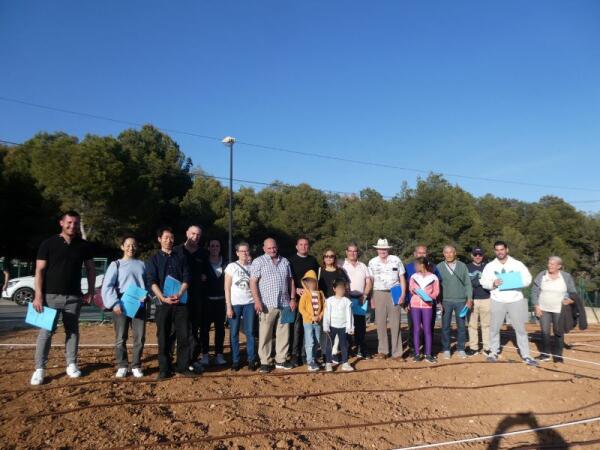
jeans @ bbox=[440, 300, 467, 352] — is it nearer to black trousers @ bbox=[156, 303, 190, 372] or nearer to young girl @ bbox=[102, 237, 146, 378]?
black trousers @ bbox=[156, 303, 190, 372]

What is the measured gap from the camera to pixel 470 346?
24.3ft

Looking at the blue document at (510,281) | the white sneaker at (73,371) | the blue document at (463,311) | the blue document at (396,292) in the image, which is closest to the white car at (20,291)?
the white sneaker at (73,371)

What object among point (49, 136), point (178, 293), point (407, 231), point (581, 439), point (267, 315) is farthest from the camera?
point (407, 231)

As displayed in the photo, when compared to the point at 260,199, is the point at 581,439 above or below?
below

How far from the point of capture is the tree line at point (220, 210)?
23328 millimetres

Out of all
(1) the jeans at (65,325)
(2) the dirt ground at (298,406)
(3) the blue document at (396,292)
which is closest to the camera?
(2) the dirt ground at (298,406)

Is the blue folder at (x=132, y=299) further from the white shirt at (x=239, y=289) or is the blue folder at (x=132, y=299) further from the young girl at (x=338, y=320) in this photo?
the young girl at (x=338, y=320)

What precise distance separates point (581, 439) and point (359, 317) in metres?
3.05

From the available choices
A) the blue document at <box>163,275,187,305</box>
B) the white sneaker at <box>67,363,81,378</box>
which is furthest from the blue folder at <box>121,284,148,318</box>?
the white sneaker at <box>67,363,81,378</box>

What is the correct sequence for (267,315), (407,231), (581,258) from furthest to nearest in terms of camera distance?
(581,258)
(407,231)
(267,315)

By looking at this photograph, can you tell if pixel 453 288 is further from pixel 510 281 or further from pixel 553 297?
pixel 553 297

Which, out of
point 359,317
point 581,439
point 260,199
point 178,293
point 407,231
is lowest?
point 581,439

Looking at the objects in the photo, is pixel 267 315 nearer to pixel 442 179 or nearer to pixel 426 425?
pixel 426 425

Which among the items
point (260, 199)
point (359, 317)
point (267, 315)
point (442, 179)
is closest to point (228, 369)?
point (267, 315)
